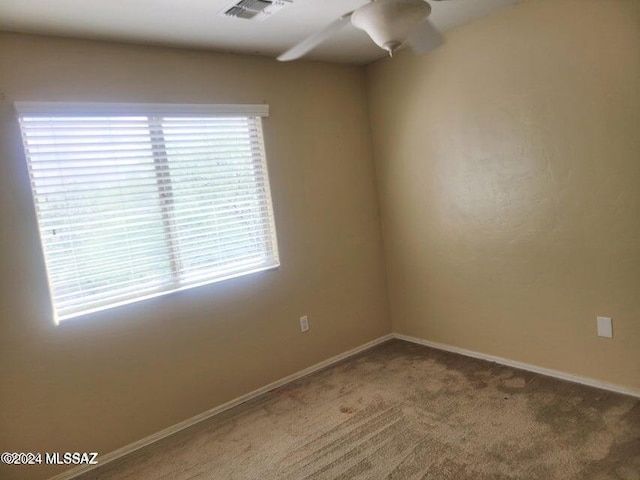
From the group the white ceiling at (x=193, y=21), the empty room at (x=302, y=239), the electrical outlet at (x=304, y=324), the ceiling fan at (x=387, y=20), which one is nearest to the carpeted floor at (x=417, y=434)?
the empty room at (x=302, y=239)

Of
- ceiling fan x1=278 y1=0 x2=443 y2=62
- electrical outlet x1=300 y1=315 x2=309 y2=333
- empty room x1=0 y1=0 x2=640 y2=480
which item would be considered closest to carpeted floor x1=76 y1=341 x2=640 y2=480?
empty room x1=0 y1=0 x2=640 y2=480

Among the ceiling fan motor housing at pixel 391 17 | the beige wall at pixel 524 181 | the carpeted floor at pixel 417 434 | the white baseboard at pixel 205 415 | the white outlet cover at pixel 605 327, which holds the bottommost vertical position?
the carpeted floor at pixel 417 434

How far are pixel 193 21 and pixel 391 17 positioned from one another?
3.96 feet

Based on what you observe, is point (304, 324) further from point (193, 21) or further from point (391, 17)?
point (391, 17)

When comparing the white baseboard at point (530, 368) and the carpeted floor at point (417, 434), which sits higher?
the white baseboard at point (530, 368)

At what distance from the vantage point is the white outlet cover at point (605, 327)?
2.57 meters

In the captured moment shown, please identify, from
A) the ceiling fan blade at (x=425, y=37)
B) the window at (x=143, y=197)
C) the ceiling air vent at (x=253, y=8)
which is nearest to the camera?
the ceiling fan blade at (x=425, y=37)

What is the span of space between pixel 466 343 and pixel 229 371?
5.68 feet

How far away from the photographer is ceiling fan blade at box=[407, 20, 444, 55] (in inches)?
78.2

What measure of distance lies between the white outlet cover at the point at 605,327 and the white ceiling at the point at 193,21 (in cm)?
186

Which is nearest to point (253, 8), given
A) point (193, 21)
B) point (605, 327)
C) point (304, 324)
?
point (193, 21)

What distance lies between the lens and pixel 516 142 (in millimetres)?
2818

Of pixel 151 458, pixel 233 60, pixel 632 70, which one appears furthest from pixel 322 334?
pixel 632 70

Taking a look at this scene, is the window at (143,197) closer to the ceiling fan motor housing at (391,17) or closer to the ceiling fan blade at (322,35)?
the ceiling fan blade at (322,35)
